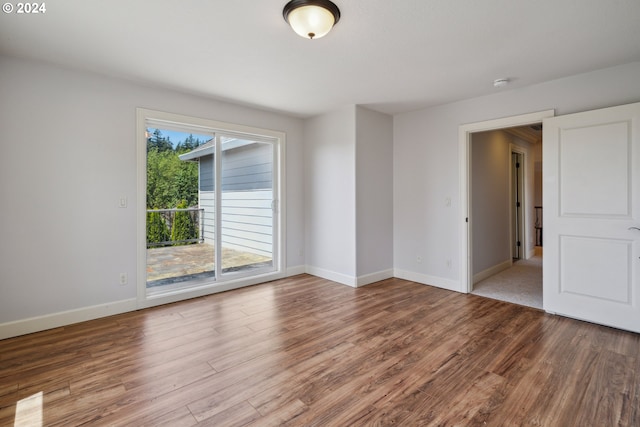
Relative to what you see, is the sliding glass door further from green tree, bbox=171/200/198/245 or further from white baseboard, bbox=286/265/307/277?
white baseboard, bbox=286/265/307/277

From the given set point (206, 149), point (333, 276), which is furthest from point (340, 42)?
point (333, 276)

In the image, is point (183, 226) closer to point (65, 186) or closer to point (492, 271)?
point (65, 186)

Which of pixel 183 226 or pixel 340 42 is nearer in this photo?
pixel 340 42

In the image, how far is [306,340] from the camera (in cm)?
274

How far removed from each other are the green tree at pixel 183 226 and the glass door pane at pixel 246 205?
0.38 m

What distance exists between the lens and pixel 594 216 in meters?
3.03

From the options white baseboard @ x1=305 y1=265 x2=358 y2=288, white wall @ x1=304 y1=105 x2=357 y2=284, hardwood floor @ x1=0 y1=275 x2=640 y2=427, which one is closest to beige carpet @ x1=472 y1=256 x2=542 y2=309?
hardwood floor @ x1=0 y1=275 x2=640 y2=427

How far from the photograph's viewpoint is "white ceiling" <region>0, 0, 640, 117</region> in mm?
2096

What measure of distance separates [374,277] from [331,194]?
1.41 meters

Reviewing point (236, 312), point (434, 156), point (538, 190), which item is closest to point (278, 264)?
point (236, 312)

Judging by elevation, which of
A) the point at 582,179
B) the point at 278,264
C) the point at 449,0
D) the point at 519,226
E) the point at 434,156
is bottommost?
the point at 278,264

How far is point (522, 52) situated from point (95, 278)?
4.68 m

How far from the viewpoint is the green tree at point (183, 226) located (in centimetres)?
396

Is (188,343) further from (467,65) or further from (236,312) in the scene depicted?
(467,65)
